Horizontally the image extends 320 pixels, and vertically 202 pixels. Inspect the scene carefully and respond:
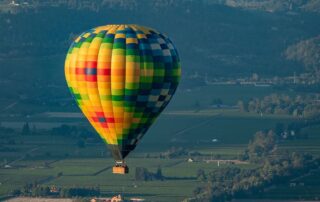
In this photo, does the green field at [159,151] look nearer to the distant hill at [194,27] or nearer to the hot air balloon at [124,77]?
the hot air balloon at [124,77]

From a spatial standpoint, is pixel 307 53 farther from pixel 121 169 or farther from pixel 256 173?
pixel 121 169

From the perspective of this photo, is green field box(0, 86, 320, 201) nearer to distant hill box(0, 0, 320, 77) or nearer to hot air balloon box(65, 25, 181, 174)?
hot air balloon box(65, 25, 181, 174)

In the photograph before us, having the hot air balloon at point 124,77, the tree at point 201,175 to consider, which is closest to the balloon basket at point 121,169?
the hot air balloon at point 124,77

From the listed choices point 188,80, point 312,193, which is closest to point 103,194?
point 312,193

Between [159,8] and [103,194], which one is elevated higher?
[159,8]

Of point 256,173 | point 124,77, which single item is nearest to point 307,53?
point 256,173

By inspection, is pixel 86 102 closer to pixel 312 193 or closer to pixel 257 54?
pixel 312 193

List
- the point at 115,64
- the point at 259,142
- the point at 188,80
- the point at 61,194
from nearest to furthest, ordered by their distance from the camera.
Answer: the point at 115,64, the point at 61,194, the point at 259,142, the point at 188,80

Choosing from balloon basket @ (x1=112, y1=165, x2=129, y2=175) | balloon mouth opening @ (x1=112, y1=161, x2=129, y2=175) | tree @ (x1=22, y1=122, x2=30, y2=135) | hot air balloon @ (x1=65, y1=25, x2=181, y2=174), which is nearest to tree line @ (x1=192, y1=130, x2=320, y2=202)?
tree @ (x1=22, y1=122, x2=30, y2=135)
